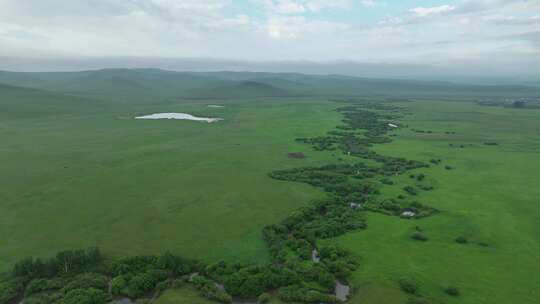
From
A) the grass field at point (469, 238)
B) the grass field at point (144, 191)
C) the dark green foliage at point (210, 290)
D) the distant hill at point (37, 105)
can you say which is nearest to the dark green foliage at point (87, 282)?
the grass field at point (144, 191)

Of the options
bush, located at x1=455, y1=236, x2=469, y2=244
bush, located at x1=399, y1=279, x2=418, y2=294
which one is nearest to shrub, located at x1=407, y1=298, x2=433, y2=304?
bush, located at x1=399, y1=279, x2=418, y2=294

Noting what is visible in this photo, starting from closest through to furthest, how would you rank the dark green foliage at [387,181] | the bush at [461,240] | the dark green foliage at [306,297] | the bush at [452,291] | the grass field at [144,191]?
the dark green foliage at [306,297] < the bush at [452,291] < the bush at [461,240] < the grass field at [144,191] < the dark green foliage at [387,181]

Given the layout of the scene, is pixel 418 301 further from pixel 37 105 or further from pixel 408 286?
pixel 37 105

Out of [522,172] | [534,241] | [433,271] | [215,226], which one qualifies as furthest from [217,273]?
[522,172]

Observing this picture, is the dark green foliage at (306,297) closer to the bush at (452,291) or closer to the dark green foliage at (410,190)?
the bush at (452,291)

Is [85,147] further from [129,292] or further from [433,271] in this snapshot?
[433,271]

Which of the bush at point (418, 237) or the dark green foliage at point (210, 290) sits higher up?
the bush at point (418, 237)

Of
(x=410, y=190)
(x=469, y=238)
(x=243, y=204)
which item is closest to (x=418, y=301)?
(x=469, y=238)
